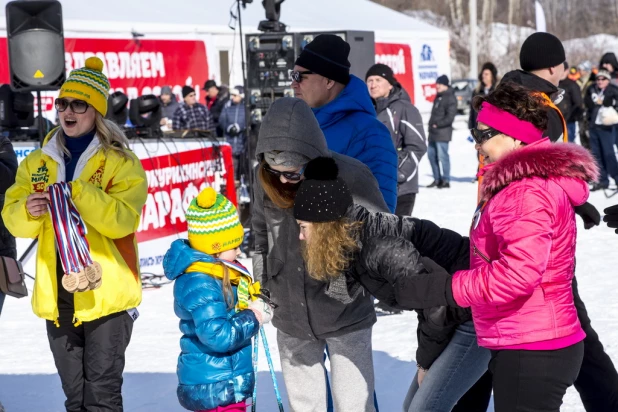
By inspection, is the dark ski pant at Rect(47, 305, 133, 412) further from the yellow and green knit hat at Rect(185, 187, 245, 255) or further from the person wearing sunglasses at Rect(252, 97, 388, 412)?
the person wearing sunglasses at Rect(252, 97, 388, 412)

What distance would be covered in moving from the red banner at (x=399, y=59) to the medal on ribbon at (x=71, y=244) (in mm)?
22364

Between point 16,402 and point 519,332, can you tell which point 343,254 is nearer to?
point 519,332

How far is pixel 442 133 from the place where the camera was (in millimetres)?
15016

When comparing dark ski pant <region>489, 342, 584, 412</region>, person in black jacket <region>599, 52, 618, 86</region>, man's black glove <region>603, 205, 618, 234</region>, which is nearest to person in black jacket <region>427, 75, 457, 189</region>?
person in black jacket <region>599, 52, 618, 86</region>

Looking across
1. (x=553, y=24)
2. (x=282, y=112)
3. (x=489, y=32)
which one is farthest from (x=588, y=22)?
(x=282, y=112)

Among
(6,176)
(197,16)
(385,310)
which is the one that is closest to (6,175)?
(6,176)

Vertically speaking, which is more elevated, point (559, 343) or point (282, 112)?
point (282, 112)

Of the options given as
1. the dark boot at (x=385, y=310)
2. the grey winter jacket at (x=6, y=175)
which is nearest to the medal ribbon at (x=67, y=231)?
the grey winter jacket at (x=6, y=175)

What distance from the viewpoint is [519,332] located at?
2.84 metres

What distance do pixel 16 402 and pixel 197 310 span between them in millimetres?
2178

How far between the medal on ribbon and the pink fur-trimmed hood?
4.90 feet

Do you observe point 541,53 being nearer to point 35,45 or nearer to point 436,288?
point 436,288

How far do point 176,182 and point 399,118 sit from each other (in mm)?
2479

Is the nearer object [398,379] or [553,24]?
[398,379]
